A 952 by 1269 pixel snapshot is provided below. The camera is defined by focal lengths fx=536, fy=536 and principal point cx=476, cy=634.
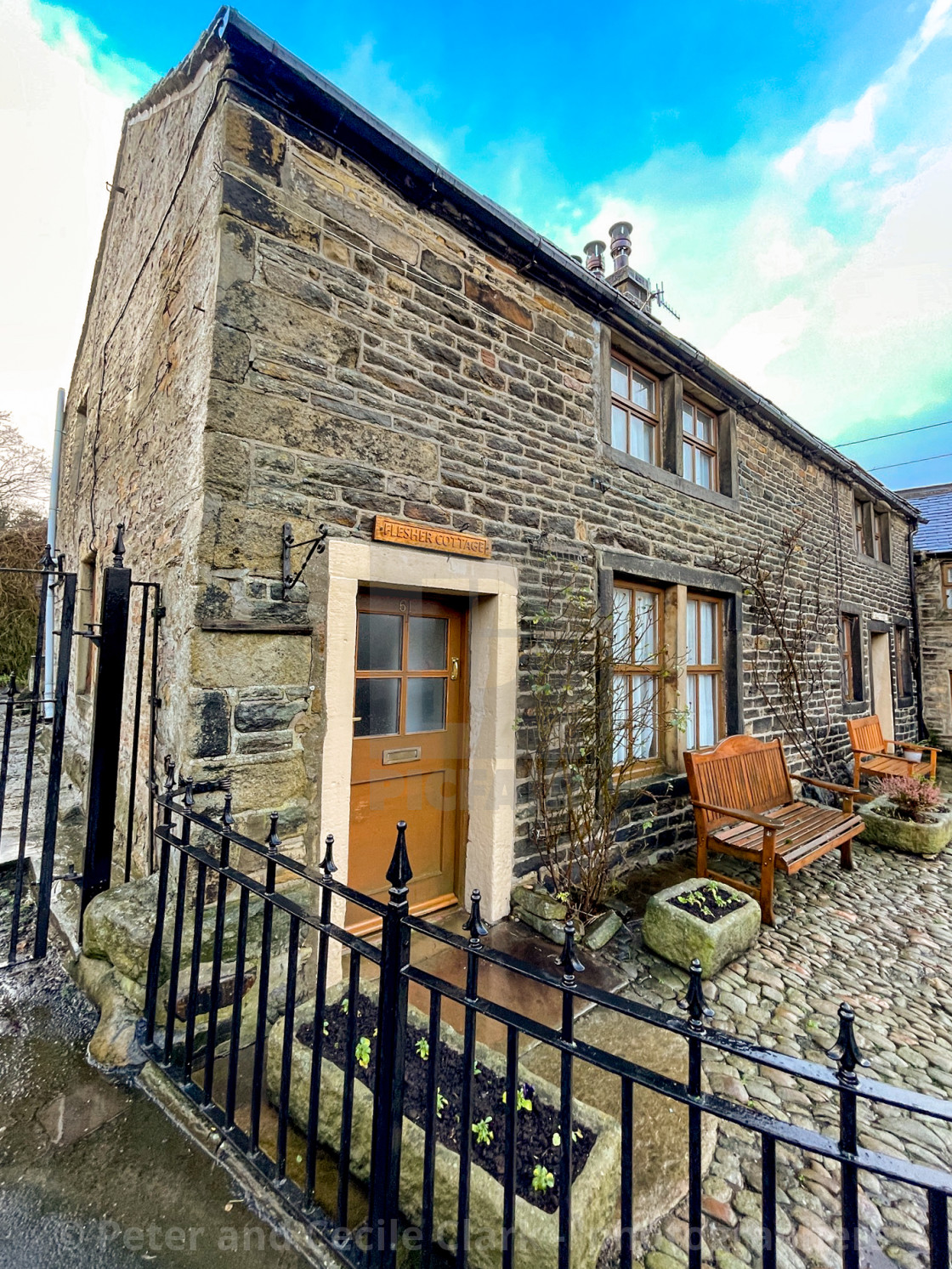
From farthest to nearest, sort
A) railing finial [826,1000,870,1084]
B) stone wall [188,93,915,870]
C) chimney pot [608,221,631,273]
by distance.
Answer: chimney pot [608,221,631,273], stone wall [188,93,915,870], railing finial [826,1000,870,1084]

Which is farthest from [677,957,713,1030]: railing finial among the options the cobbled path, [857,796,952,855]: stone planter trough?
[857,796,952,855]: stone planter trough

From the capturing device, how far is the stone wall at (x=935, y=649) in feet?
37.2

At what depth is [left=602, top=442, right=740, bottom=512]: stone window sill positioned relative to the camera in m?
4.75

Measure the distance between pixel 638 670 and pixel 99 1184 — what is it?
4549mm

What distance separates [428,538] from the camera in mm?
3340

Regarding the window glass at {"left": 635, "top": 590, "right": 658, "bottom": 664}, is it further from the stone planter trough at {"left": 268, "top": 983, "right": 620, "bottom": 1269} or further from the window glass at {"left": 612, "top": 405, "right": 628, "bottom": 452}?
the stone planter trough at {"left": 268, "top": 983, "right": 620, "bottom": 1269}

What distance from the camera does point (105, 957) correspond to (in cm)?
256

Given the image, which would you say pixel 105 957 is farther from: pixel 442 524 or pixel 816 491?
pixel 816 491

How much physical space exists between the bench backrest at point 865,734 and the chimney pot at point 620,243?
7367 mm

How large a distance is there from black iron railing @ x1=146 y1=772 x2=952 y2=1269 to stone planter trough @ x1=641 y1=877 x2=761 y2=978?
1153 mm

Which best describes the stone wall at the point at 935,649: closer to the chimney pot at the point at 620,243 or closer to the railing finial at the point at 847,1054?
the chimney pot at the point at 620,243

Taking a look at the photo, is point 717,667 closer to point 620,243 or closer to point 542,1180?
point 542,1180

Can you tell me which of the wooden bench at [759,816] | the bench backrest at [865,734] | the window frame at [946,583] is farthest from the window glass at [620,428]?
the window frame at [946,583]

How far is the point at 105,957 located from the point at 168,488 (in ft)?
8.14
